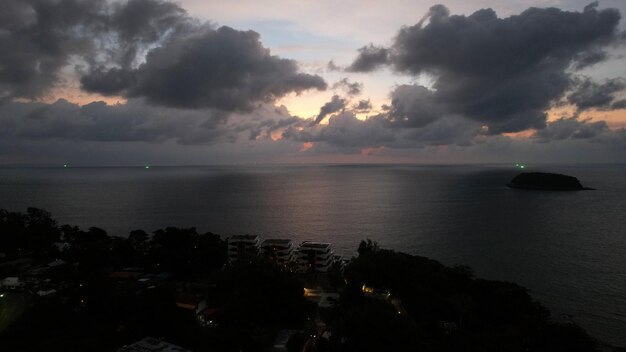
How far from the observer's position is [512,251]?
57.2 m

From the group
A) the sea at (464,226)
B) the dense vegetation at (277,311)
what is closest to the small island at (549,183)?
the sea at (464,226)

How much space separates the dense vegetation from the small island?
5196 inches

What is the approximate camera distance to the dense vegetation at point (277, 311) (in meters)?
22.1

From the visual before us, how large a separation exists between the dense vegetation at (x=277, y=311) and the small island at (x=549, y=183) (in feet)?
433

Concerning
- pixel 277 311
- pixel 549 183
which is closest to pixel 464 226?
pixel 277 311

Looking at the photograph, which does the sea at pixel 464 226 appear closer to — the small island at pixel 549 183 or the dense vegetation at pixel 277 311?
the dense vegetation at pixel 277 311

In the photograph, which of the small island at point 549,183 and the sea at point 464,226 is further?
the small island at point 549,183

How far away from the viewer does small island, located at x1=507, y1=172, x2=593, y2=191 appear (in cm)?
14588

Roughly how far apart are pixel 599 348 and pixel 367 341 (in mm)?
18994

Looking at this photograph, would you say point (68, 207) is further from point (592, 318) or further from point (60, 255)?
point (592, 318)

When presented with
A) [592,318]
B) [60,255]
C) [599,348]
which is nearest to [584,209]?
[592,318]

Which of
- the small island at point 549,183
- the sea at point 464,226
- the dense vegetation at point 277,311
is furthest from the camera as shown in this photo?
the small island at point 549,183

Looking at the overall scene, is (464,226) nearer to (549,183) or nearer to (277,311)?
(277,311)

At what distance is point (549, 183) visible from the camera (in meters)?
150
